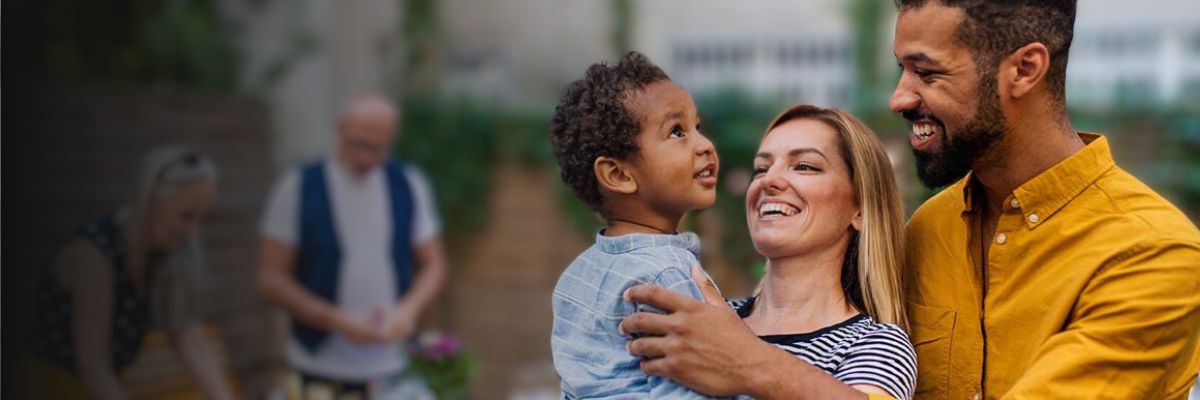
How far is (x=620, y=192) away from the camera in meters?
1.94

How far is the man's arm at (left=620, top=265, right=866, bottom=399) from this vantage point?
65.2 inches

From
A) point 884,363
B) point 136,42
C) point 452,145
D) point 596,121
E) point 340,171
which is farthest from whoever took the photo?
point 452,145

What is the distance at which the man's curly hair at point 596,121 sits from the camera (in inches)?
75.5

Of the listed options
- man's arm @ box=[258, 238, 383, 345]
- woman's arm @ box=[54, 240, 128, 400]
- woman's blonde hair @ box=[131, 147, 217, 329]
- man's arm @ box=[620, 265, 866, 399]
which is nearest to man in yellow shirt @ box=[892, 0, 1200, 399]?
man's arm @ box=[620, 265, 866, 399]

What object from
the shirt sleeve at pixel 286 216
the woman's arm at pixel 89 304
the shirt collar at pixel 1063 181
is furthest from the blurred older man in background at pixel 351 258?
the shirt collar at pixel 1063 181

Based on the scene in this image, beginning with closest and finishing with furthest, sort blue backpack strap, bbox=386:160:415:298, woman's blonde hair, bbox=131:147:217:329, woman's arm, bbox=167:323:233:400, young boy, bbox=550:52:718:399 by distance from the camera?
young boy, bbox=550:52:718:399
woman's blonde hair, bbox=131:147:217:329
woman's arm, bbox=167:323:233:400
blue backpack strap, bbox=386:160:415:298

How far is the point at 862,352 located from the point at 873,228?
0.20m

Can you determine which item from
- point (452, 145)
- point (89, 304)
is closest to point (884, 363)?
point (89, 304)

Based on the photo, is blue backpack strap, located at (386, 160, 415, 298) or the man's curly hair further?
blue backpack strap, located at (386, 160, 415, 298)

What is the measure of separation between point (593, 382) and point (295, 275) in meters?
3.10

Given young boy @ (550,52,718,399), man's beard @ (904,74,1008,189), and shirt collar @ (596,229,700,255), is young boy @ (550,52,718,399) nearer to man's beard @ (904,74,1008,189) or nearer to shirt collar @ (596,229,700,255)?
shirt collar @ (596,229,700,255)

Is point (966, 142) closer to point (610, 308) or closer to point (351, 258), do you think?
point (610, 308)

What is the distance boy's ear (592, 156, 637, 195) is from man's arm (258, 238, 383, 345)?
112 inches

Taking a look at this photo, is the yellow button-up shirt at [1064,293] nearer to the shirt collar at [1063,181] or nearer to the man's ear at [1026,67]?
the shirt collar at [1063,181]
